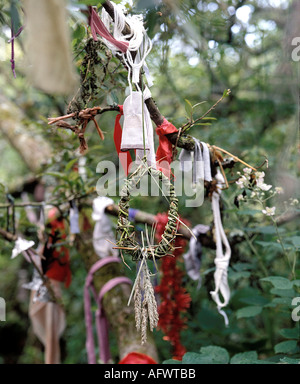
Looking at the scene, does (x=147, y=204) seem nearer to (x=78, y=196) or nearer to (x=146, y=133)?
(x=78, y=196)

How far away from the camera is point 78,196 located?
4.36 ft

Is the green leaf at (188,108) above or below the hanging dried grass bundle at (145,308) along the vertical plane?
above

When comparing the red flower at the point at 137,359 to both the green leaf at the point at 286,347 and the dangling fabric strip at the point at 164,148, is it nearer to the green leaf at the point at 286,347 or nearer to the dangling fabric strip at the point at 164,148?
the green leaf at the point at 286,347

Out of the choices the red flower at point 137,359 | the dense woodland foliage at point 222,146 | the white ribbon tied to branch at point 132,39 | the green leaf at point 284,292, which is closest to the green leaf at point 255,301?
the dense woodland foliage at point 222,146

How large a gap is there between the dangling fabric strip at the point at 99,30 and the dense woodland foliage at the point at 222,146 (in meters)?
0.03

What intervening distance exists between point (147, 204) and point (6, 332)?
203 centimetres

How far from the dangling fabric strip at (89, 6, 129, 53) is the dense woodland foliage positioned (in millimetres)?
29

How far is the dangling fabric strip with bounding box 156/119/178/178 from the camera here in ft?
2.74

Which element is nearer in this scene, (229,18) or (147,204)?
(229,18)

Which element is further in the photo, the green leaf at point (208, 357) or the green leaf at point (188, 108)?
the green leaf at point (208, 357)

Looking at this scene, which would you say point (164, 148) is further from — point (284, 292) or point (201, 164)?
point (284, 292)

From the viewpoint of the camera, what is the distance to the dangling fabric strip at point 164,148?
0.83 m

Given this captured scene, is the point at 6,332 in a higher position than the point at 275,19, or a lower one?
lower
